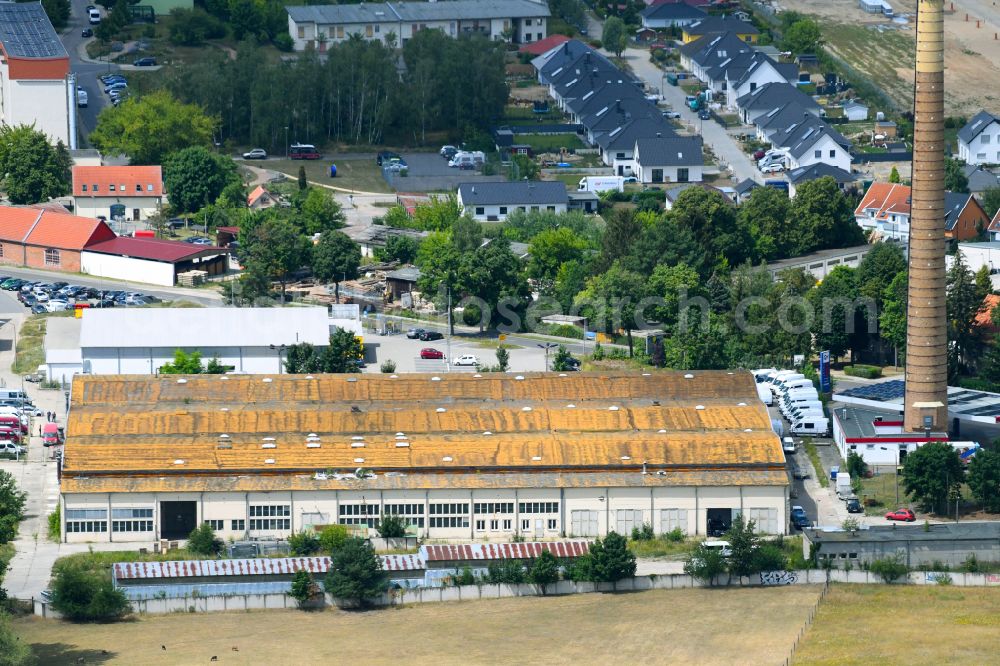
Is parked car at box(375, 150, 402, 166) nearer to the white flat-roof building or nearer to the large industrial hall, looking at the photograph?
the white flat-roof building

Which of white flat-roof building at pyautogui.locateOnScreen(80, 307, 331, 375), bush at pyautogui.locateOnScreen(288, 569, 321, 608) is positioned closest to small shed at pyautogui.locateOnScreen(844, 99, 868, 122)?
white flat-roof building at pyautogui.locateOnScreen(80, 307, 331, 375)

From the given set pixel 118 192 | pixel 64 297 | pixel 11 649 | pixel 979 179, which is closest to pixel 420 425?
pixel 11 649

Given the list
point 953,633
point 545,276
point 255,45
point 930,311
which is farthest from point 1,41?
point 953,633

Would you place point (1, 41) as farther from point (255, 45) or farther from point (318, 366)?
point (318, 366)

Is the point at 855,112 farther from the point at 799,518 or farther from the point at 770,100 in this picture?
the point at 799,518

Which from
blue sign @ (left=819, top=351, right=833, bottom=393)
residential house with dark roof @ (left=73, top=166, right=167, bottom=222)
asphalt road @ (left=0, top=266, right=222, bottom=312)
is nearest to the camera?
blue sign @ (left=819, top=351, right=833, bottom=393)

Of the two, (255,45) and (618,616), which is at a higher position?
(255,45)
